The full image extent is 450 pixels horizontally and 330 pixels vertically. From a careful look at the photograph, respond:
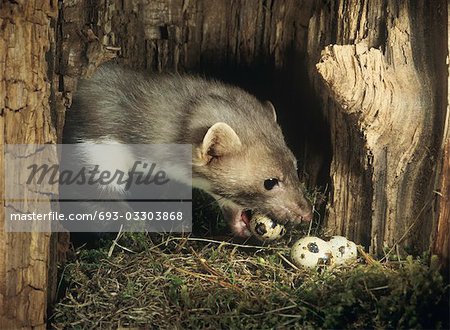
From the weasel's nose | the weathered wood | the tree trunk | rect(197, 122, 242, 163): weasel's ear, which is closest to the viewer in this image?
the weathered wood

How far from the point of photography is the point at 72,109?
234 inches

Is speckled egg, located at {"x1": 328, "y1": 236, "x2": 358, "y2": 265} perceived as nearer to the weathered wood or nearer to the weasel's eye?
the weasel's eye

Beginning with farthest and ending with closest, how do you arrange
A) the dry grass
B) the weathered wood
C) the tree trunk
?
the tree trunk → the dry grass → the weathered wood

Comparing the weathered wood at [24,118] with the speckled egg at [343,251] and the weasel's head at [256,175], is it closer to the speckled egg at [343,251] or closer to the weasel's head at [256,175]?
the weasel's head at [256,175]

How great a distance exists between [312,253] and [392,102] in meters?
1.25

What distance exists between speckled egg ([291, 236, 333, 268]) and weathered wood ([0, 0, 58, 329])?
1.89 m

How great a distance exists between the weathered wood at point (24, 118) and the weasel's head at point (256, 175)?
1.51m

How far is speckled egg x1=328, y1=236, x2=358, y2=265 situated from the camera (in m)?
5.40

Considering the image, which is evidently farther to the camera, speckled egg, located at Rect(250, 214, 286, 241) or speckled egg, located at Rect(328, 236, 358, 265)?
speckled egg, located at Rect(250, 214, 286, 241)

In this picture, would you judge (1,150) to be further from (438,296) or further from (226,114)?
(438,296)

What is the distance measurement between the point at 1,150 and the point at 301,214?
2.42 meters

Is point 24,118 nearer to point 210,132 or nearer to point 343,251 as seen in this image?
point 210,132

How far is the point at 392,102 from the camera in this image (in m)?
5.10

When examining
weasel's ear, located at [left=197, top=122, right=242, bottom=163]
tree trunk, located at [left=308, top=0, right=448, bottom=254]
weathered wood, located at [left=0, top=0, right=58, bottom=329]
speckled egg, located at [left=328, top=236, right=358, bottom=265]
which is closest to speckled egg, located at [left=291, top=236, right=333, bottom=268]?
speckled egg, located at [left=328, top=236, right=358, bottom=265]
